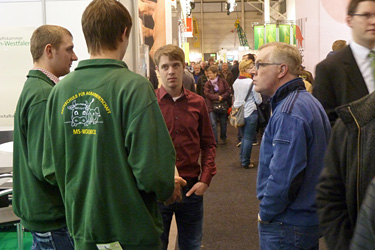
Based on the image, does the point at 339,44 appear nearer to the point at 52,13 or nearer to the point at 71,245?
the point at 52,13

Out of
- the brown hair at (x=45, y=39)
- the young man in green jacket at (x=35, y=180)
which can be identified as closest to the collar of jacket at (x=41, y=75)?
the young man in green jacket at (x=35, y=180)

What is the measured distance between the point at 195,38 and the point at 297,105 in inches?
1157

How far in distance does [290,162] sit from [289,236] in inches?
13.6

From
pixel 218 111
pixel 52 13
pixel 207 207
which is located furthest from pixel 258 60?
pixel 218 111

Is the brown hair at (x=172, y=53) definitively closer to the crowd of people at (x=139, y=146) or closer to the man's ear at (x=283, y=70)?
the crowd of people at (x=139, y=146)

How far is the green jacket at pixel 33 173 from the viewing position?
1.94 m

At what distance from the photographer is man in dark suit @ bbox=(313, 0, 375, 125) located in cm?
170

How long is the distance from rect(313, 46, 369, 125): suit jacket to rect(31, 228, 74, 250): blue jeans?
48.4 inches

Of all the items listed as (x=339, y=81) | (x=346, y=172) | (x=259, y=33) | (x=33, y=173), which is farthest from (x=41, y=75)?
(x=259, y=33)

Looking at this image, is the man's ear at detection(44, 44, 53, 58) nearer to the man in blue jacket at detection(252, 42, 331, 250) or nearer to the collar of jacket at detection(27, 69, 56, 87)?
the collar of jacket at detection(27, 69, 56, 87)

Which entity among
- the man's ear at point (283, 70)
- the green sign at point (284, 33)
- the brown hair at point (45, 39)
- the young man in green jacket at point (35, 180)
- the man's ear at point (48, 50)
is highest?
the green sign at point (284, 33)

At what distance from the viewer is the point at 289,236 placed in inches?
81.6

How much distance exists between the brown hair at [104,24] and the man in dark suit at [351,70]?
2.74 feet

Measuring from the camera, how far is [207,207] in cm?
527
